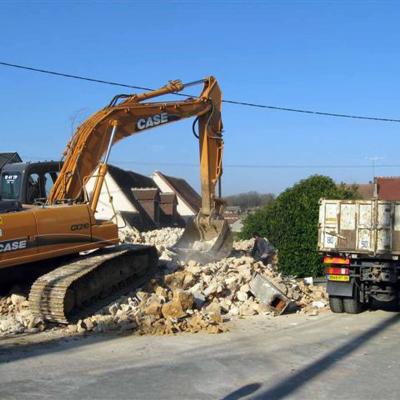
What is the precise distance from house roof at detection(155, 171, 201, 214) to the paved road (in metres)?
41.3

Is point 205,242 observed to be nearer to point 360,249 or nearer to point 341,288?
point 341,288

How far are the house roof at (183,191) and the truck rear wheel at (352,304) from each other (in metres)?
38.8

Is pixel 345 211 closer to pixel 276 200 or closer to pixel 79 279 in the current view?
pixel 79 279

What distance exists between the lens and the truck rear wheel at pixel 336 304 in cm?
1197

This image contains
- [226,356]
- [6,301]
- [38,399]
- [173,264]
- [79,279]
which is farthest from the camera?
[173,264]

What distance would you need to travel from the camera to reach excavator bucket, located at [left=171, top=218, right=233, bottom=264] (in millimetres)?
14484

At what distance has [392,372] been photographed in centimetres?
750

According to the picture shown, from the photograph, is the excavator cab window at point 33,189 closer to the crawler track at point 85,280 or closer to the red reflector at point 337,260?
the crawler track at point 85,280

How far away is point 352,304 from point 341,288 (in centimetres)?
44

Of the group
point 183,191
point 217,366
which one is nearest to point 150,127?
point 217,366

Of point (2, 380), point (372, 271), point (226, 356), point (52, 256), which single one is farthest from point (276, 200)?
point (2, 380)

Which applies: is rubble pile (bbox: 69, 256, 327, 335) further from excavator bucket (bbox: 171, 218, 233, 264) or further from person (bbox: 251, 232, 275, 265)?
person (bbox: 251, 232, 275, 265)

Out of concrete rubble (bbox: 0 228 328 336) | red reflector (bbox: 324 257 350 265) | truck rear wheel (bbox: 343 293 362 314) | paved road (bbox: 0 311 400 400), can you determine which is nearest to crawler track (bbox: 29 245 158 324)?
concrete rubble (bbox: 0 228 328 336)

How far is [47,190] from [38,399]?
612 cm
